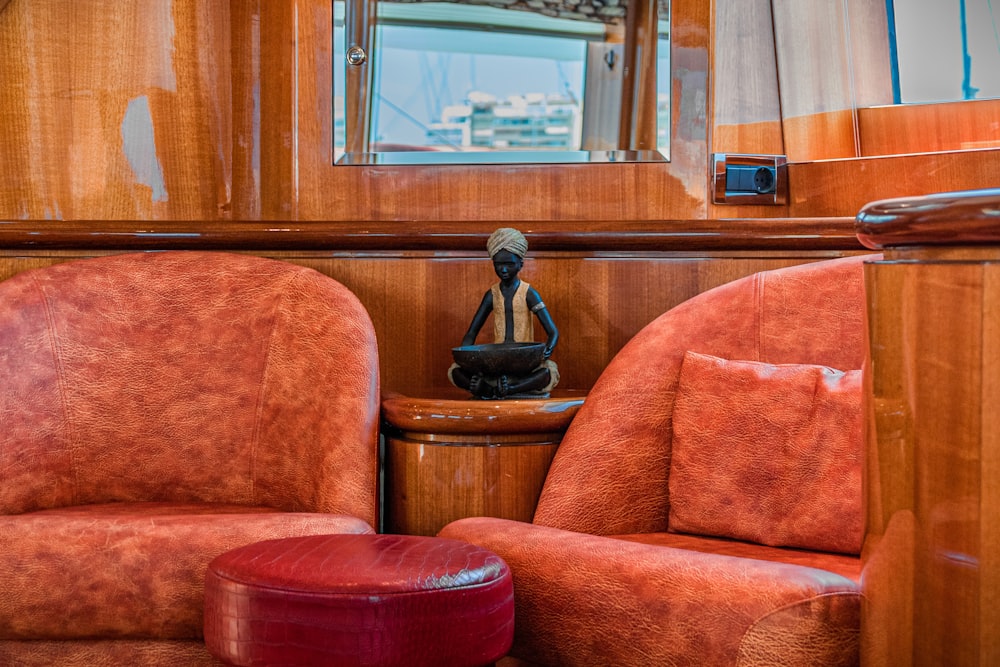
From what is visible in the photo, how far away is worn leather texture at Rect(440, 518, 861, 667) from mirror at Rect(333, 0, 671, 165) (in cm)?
133

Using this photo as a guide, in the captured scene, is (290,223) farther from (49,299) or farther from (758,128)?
(758,128)

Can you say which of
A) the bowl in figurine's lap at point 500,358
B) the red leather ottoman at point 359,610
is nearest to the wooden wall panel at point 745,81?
the bowl in figurine's lap at point 500,358

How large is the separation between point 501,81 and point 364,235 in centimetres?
58

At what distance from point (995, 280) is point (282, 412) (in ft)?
5.29

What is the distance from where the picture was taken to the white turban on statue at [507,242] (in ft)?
7.50

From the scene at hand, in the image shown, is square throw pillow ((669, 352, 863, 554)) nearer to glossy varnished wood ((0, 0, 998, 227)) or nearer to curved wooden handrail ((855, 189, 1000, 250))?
curved wooden handrail ((855, 189, 1000, 250))

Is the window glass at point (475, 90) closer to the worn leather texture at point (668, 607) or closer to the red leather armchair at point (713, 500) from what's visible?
the red leather armchair at point (713, 500)

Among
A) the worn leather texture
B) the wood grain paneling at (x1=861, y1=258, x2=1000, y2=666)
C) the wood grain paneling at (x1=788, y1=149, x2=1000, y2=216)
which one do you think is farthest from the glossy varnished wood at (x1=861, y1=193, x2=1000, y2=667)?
the wood grain paneling at (x1=788, y1=149, x2=1000, y2=216)

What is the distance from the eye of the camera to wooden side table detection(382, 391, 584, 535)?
201 centimetres

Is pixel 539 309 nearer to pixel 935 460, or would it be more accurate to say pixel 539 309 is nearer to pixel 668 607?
pixel 668 607

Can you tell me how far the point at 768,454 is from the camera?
180 cm

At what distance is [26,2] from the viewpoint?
9.14ft

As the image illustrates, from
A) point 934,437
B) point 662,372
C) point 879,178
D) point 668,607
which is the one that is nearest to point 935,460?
point 934,437

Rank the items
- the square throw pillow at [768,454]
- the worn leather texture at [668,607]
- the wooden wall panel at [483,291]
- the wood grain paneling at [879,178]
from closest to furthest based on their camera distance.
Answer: the worn leather texture at [668,607], the square throw pillow at [768,454], the wood grain paneling at [879,178], the wooden wall panel at [483,291]
